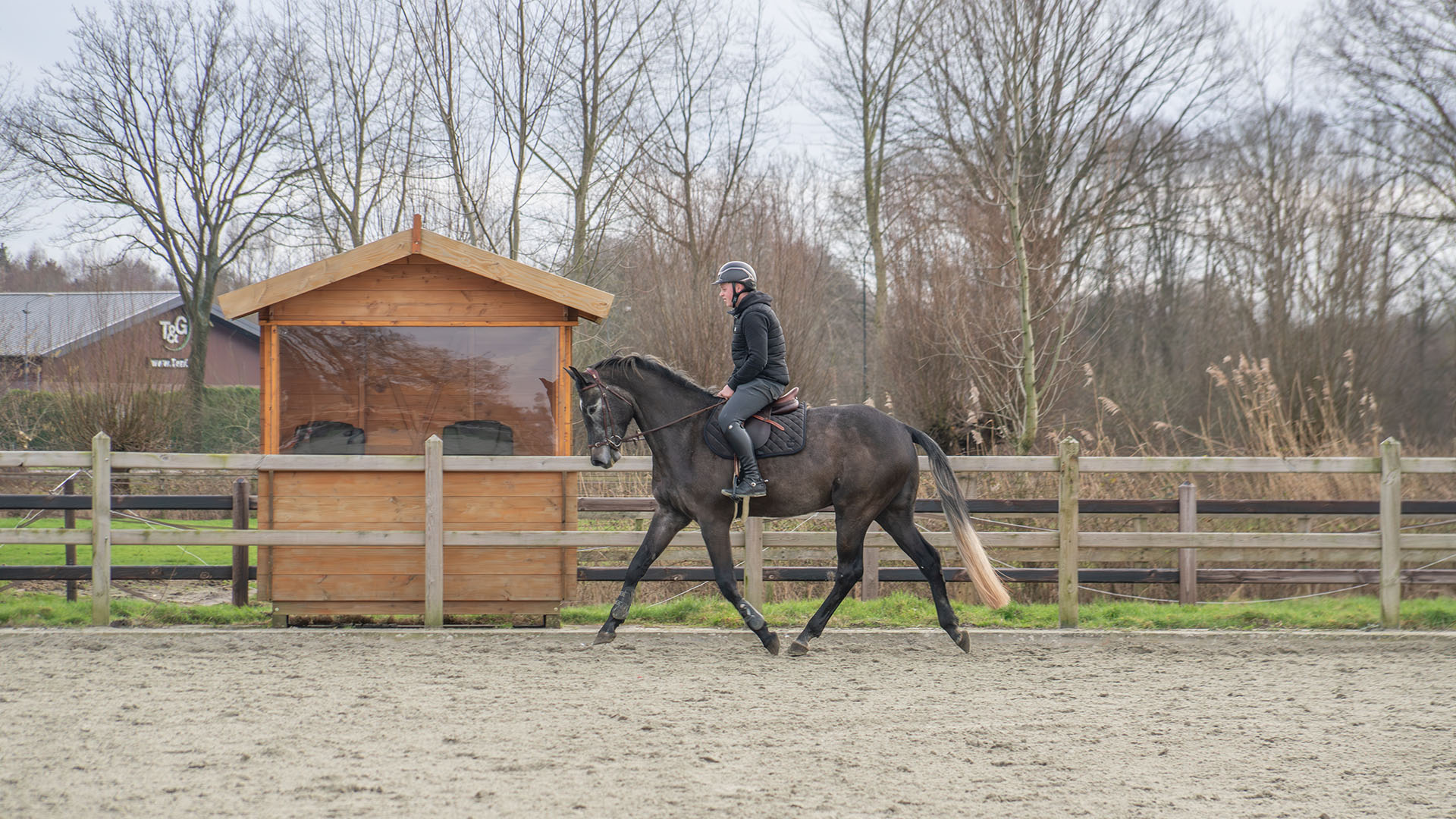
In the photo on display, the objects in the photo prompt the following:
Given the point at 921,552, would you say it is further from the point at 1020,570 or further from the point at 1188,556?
the point at 1188,556

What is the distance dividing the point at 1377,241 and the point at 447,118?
57.9ft

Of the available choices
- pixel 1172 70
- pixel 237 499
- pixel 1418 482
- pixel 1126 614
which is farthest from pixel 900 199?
pixel 237 499

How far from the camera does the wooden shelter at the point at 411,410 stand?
789cm

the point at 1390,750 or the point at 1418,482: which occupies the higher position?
the point at 1418,482

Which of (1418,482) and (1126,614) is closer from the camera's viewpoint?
(1126,614)

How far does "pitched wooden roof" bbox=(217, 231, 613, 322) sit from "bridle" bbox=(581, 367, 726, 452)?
92cm

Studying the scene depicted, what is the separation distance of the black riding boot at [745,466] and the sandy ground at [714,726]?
1.09 m

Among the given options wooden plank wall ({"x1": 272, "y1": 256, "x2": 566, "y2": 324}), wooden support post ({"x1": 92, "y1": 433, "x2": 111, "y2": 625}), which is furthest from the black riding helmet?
wooden support post ({"x1": 92, "y1": 433, "x2": 111, "y2": 625})

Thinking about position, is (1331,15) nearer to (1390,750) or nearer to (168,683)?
(1390,750)

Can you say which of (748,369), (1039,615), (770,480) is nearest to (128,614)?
(770,480)

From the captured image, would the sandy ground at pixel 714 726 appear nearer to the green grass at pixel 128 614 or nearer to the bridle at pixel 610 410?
the green grass at pixel 128 614

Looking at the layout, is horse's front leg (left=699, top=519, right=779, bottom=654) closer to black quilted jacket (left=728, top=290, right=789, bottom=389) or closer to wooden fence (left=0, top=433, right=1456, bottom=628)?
wooden fence (left=0, top=433, right=1456, bottom=628)

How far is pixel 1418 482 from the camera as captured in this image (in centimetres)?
1141

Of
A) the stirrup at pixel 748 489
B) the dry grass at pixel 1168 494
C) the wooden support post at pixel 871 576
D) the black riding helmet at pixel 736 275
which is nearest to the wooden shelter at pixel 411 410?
the black riding helmet at pixel 736 275
